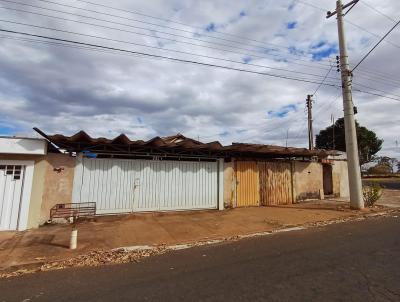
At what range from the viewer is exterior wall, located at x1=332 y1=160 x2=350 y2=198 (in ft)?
62.3

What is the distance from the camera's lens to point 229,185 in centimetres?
1370

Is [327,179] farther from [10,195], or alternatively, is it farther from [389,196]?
[10,195]

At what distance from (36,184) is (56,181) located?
664 millimetres

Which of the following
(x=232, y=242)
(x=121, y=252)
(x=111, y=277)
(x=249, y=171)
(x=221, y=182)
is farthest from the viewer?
(x=249, y=171)

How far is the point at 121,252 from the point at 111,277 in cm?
161

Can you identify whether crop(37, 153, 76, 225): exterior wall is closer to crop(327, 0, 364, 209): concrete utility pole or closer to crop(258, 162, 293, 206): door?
crop(258, 162, 293, 206): door

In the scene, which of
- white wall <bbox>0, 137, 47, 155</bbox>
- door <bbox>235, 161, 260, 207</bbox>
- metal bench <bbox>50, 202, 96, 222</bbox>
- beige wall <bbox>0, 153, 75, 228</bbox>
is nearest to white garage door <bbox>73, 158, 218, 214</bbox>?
metal bench <bbox>50, 202, 96, 222</bbox>

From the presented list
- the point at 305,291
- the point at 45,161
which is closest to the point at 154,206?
the point at 45,161

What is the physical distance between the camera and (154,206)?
11586 millimetres

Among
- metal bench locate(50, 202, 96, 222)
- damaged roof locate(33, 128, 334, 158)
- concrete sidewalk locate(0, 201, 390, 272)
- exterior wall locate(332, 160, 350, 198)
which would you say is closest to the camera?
concrete sidewalk locate(0, 201, 390, 272)

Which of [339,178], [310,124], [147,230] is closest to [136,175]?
[147,230]

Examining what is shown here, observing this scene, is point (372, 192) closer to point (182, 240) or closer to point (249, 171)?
point (249, 171)

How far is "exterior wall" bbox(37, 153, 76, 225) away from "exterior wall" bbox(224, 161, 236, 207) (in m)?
6.60

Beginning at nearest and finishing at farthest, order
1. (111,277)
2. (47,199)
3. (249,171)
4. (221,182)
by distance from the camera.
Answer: (111,277), (47,199), (221,182), (249,171)
